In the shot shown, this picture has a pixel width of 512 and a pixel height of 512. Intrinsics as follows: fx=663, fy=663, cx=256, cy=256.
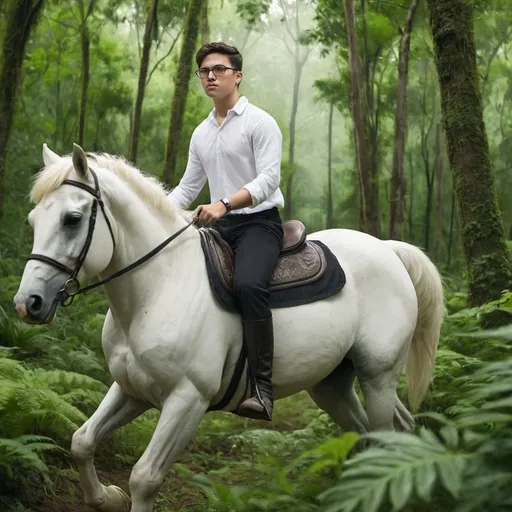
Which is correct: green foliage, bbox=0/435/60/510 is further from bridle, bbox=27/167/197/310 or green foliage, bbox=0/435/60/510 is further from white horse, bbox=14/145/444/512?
bridle, bbox=27/167/197/310

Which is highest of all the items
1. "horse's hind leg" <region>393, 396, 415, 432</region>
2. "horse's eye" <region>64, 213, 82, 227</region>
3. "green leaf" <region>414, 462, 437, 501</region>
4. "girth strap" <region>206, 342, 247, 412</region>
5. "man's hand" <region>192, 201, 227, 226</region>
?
"man's hand" <region>192, 201, 227, 226</region>

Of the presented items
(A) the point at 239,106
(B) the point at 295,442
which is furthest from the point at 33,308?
(B) the point at 295,442

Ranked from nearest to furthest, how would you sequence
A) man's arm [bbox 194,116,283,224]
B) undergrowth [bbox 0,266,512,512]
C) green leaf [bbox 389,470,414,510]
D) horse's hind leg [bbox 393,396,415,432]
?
green leaf [bbox 389,470,414,510] → undergrowth [bbox 0,266,512,512] → man's arm [bbox 194,116,283,224] → horse's hind leg [bbox 393,396,415,432]

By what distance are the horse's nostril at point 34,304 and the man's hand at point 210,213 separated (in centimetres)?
115

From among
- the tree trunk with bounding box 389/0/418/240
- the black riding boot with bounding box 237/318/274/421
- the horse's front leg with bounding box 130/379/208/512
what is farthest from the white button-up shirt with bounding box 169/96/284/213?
the tree trunk with bounding box 389/0/418/240

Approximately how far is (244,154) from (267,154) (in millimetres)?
195

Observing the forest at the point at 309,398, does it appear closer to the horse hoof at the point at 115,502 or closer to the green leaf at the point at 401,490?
the green leaf at the point at 401,490

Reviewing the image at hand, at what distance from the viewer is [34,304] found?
353 cm

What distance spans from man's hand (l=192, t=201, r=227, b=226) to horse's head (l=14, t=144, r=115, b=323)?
1.93 feet

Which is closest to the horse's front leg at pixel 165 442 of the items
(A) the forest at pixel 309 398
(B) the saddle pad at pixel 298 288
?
(A) the forest at pixel 309 398

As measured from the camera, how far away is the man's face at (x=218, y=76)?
459cm

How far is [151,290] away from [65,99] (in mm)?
29970

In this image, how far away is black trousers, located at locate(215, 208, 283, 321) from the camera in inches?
166

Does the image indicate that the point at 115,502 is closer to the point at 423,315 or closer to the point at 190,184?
the point at 190,184
